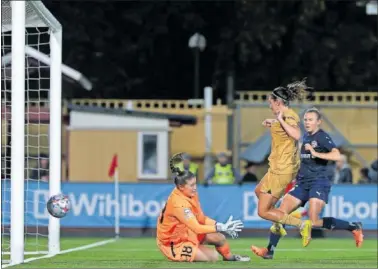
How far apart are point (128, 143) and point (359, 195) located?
7959mm

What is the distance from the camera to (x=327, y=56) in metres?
38.8

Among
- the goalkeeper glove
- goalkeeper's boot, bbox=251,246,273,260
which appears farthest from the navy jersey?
the goalkeeper glove

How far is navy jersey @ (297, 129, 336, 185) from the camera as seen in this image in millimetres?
16438

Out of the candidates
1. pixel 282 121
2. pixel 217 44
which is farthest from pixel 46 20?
pixel 217 44

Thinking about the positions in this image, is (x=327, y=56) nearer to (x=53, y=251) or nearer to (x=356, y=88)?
(x=356, y=88)

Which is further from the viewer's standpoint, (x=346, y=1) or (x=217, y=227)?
(x=346, y=1)

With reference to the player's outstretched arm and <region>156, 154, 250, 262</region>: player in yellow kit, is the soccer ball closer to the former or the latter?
<region>156, 154, 250, 262</region>: player in yellow kit

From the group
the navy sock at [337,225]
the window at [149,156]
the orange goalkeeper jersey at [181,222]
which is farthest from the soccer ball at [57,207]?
the window at [149,156]

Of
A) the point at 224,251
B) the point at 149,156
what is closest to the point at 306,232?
the point at 224,251

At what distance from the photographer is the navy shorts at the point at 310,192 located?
1655cm

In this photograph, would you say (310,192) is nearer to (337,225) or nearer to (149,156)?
(337,225)

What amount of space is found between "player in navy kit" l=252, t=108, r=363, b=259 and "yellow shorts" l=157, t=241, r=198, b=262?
3.57ft

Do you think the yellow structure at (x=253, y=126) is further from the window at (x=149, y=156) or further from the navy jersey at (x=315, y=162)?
the navy jersey at (x=315, y=162)

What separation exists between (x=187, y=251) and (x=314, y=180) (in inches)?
73.9
